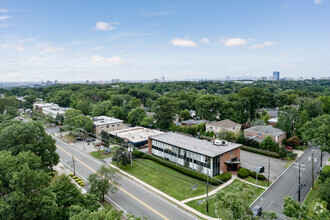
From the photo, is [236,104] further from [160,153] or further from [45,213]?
[45,213]

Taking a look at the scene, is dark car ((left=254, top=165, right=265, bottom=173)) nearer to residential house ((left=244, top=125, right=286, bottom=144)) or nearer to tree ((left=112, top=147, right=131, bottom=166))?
residential house ((left=244, top=125, right=286, bottom=144))

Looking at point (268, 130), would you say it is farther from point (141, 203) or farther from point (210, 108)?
point (141, 203)

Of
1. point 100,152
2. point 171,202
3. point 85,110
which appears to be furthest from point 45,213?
point 85,110

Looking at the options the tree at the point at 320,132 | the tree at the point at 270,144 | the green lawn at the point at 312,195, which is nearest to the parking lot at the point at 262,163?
the tree at the point at 270,144

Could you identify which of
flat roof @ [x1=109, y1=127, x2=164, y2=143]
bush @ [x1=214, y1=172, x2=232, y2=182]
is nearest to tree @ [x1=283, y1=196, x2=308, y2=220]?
bush @ [x1=214, y1=172, x2=232, y2=182]

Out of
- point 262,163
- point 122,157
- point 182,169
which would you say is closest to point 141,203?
point 182,169

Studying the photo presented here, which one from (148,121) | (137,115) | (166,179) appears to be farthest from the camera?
(137,115)

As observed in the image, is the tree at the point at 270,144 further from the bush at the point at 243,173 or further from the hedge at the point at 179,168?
the hedge at the point at 179,168
